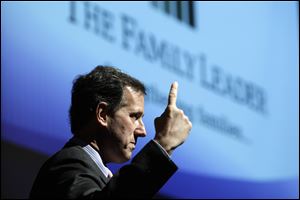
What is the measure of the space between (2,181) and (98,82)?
1241 mm

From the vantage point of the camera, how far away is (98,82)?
1409mm

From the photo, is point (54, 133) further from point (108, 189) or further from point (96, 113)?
point (108, 189)

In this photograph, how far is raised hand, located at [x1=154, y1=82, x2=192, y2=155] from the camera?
4.17ft

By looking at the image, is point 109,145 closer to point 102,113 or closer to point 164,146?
point 102,113

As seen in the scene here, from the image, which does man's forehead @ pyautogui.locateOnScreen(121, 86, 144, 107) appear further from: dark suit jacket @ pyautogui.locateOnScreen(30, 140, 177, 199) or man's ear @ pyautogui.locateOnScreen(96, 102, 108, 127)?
dark suit jacket @ pyautogui.locateOnScreen(30, 140, 177, 199)

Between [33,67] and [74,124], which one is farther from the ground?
[74,124]

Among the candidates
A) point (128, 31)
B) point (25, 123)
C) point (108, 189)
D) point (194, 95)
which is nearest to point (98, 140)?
point (108, 189)

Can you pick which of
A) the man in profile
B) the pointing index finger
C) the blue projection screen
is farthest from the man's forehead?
the blue projection screen

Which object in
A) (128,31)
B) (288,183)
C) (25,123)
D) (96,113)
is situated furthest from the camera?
(288,183)

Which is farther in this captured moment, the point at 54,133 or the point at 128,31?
the point at 128,31

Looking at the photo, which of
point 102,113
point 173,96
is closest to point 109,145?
point 102,113

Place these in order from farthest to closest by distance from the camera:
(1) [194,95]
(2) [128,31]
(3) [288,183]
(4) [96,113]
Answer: (3) [288,183] < (1) [194,95] < (2) [128,31] < (4) [96,113]

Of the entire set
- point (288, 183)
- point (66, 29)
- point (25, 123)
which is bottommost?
point (288, 183)

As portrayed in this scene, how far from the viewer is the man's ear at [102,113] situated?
141 centimetres
